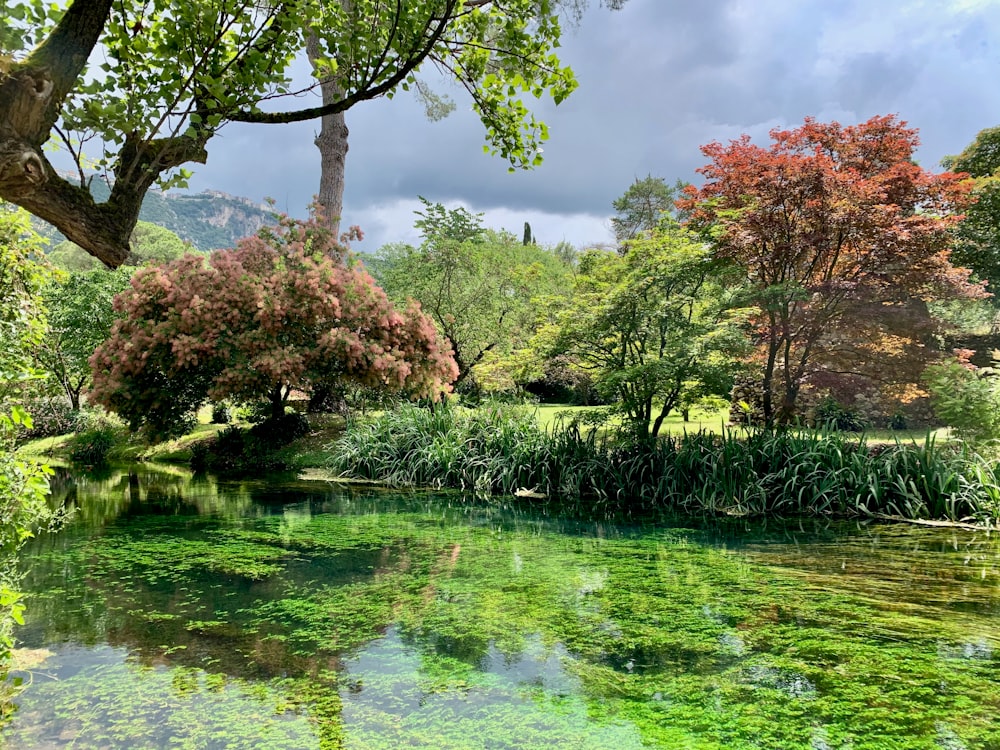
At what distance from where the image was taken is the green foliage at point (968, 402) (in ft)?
24.3

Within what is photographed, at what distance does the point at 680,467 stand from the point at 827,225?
3.86 metres

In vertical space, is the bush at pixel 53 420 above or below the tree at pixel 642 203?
below

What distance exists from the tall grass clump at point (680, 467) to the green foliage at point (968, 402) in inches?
15.3

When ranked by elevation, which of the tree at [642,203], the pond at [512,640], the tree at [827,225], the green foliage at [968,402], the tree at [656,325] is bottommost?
the pond at [512,640]

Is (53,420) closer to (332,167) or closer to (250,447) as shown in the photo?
(250,447)

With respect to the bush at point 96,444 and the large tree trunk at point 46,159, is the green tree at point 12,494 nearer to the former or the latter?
the large tree trunk at point 46,159

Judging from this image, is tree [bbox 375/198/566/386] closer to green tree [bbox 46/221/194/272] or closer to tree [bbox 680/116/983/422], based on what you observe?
tree [bbox 680/116/983/422]

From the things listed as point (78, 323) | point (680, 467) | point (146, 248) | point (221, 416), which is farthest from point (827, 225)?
point (146, 248)

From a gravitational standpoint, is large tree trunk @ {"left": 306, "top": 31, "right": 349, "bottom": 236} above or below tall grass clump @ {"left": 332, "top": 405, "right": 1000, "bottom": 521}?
above

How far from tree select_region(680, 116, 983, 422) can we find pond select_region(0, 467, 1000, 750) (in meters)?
3.91

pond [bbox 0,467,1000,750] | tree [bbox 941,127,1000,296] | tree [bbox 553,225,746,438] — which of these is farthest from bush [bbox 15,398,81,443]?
tree [bbox 941,127,1000,296]

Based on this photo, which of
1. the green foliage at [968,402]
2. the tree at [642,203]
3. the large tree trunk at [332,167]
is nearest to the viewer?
the green foliage at [968,402]

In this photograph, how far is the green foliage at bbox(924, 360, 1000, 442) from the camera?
7418 mm

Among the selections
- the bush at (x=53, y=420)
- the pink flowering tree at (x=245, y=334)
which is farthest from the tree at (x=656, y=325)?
the bush at (x=53, y=420)
